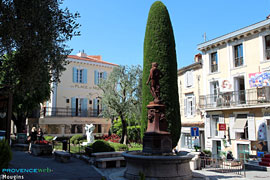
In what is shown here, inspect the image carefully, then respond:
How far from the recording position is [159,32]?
14289mm

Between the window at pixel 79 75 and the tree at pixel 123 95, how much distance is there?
750 cm

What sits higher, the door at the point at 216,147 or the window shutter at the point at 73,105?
the window shutter at the point at 73,105

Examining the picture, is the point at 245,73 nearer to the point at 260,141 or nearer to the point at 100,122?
the point at 260,141

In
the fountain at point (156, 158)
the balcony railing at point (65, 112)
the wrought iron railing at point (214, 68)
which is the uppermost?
the wrought iron railing at point (214, 68)

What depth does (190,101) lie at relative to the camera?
23.1 m

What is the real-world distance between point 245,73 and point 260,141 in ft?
17.0

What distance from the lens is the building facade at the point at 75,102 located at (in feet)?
88.6

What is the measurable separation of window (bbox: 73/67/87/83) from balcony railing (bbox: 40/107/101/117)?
3.68 m

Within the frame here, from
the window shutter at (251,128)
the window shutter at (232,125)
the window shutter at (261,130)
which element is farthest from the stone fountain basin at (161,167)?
the window shutter at (232,125)

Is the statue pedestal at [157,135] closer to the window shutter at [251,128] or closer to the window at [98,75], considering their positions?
the window shutter at [251,128]

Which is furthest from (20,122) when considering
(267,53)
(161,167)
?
(267,53)

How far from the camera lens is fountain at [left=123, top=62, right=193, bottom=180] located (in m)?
7.99

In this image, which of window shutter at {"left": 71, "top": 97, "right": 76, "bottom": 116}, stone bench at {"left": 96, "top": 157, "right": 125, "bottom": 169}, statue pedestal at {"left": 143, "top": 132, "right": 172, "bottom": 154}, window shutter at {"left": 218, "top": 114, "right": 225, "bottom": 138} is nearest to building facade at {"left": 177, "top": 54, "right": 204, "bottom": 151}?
window shutter at {"left": 218, "top": 114, "right": 225, "bottom": 138}

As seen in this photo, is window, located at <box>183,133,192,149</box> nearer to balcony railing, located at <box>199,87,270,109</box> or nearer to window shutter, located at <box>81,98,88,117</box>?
balcony railing, located at <box>199,87,270,109</box>
